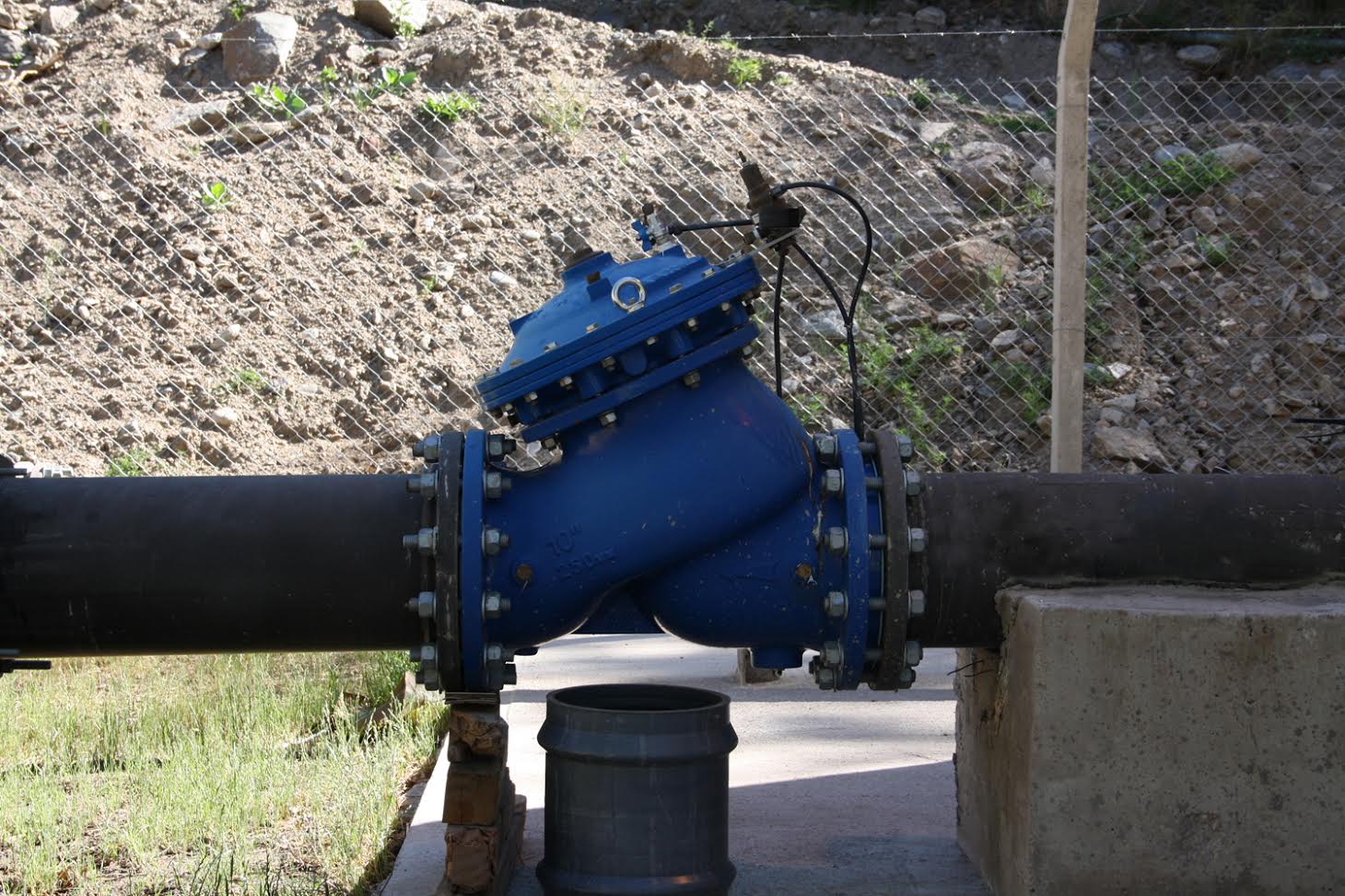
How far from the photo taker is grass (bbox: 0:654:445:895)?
292 centimetres

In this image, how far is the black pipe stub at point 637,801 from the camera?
2.18 m

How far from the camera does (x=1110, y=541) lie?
2225 millimetres

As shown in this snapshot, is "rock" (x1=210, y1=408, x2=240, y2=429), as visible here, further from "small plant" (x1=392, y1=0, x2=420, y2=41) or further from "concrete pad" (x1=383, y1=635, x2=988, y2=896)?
"small plant" (x1=392, y1=0, x2=420, y2=41)

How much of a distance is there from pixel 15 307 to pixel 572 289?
5821 mm

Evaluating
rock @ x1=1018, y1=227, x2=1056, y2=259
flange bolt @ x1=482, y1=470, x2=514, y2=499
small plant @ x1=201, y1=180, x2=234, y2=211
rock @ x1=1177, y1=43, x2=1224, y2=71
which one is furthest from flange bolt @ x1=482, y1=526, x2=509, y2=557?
rock @ x1=1177, y1=43, x2=1224, y2=71

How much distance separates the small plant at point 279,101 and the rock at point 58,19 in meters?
1.90

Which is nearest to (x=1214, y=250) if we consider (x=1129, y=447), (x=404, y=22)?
(x=1129, y=447)

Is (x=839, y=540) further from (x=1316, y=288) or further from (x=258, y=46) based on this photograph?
(x=258, y=46)

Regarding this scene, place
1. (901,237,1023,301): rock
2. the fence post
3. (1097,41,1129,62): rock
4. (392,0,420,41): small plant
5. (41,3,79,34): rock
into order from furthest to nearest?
(1097,41,1129,62): rock < (41,3,79,34): rock < (392,0,420,41): small plant < (901,237,1023,301): rock < the fence post

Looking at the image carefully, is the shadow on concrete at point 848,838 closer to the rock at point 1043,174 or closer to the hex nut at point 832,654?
the hex nut at point 832,654

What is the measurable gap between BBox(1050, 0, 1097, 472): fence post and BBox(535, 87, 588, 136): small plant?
171 inches

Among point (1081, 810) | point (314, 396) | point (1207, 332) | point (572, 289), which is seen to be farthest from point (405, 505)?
point (1207, 332)

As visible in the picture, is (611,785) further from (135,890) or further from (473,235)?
(473,235)

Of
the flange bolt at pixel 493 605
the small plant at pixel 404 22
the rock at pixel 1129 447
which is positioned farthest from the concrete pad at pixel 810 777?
the small plant at pixel 404 22
